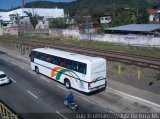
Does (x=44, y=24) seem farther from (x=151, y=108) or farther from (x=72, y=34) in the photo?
(x=151, y=108)

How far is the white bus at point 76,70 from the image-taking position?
18594 mm

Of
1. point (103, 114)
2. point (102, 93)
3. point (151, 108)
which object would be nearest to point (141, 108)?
point (151, 108)

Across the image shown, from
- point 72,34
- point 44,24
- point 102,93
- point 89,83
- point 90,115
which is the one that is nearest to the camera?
point 90,115

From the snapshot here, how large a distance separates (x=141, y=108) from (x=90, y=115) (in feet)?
12.3

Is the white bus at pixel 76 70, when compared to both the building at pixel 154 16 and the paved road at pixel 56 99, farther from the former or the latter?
the building at pixel 154 16

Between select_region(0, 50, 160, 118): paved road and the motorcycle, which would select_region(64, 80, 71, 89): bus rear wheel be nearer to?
select_region(0, 50, 160, 118): paved road

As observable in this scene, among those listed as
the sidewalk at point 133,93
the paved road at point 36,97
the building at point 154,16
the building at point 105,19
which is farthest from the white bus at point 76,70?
the building at point 105,19

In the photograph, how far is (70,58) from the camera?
2025cm

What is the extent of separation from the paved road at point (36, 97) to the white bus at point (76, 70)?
935 millimetres

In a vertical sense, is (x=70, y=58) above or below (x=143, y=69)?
above

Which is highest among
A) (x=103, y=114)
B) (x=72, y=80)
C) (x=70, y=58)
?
(x=70, y=58)

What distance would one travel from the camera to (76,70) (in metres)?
19.6

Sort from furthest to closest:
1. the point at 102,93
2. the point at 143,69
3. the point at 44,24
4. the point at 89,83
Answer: the point at 44,24
the point at 143,69
the point at 102,93
the point at 89,83

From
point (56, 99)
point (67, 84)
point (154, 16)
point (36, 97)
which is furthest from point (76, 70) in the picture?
point (154, 16)
